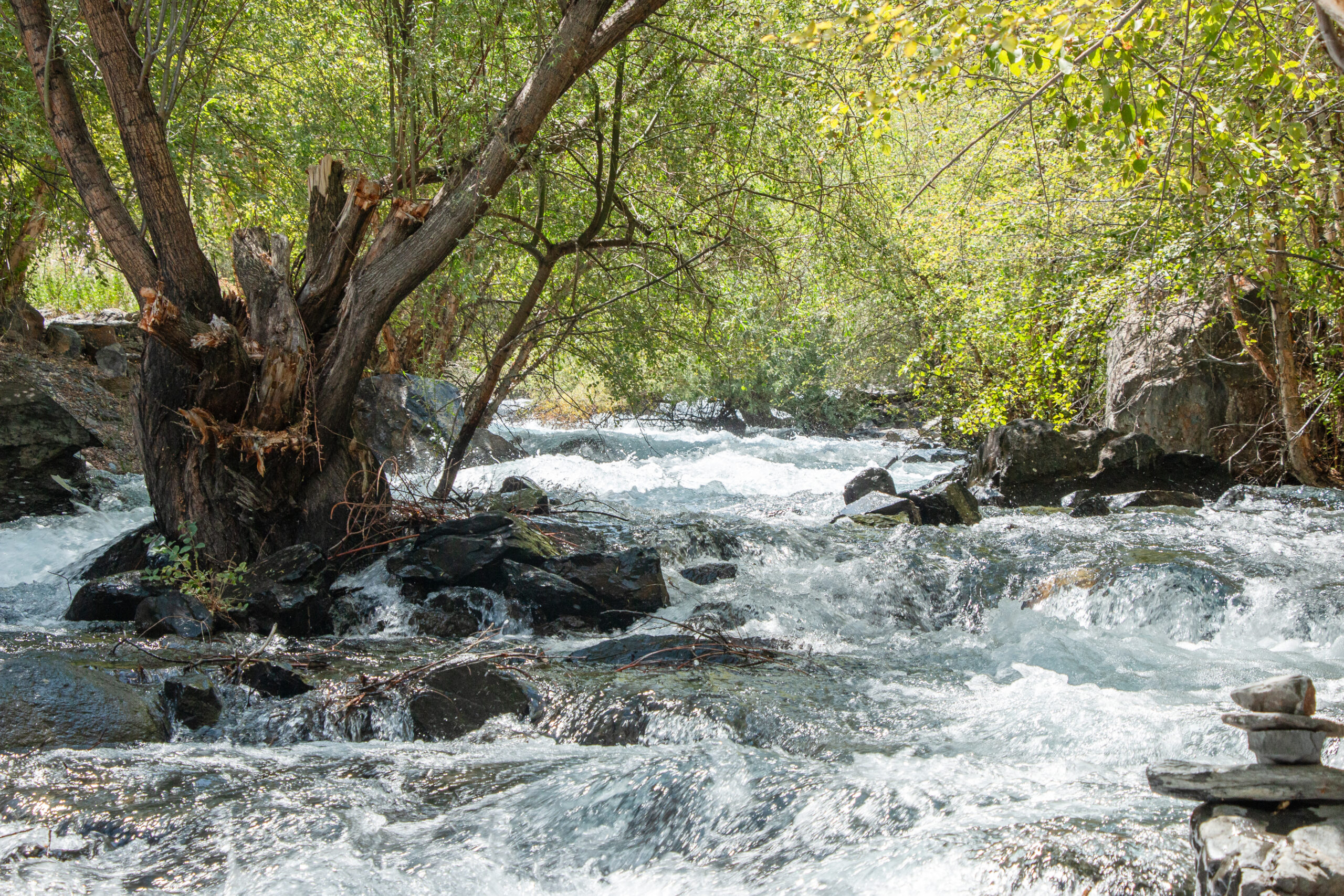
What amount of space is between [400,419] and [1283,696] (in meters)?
9.04

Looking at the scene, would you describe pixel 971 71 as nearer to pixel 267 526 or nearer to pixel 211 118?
pixel 267 526

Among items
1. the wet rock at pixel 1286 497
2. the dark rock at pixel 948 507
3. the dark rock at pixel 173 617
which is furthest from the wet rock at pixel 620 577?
the wet rock at pixel 1286 497

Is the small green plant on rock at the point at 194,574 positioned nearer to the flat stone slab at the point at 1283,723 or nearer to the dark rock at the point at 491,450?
the flat stone slab at the point at 1283,723

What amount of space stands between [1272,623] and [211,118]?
1028cm

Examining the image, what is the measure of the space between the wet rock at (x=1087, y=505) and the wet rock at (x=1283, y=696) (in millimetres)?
7942

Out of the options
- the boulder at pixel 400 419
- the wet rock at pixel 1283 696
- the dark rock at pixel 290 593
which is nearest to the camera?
the wet rock at pixel 1283 696

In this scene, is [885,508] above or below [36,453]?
below

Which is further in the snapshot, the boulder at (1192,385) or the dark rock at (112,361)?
the dark rock at (112,361)

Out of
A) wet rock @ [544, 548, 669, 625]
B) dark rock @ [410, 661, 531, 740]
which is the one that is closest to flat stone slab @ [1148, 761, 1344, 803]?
dark rock @ [410, 661, 531, 740]

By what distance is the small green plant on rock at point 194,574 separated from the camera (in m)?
6.27

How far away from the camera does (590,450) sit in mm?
16750

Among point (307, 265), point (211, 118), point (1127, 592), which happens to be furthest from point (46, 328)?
point (1127, 592)

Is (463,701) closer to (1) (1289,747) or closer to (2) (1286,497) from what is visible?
(1) (1289,747)

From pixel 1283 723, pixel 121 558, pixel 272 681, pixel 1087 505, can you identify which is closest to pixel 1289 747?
pixel 1283 723
